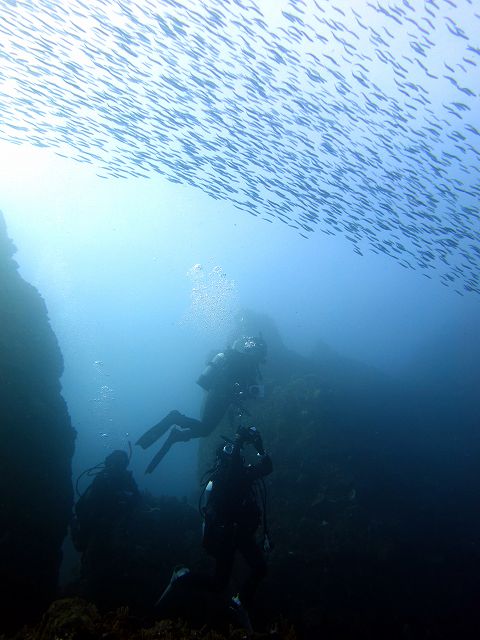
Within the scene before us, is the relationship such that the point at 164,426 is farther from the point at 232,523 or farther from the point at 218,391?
the point at 232,523

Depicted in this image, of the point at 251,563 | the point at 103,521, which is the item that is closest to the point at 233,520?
the point at 251,563

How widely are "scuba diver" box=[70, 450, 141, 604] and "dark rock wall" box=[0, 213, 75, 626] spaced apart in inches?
20.0

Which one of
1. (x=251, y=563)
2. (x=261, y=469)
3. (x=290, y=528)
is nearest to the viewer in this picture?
(x=251, y=563)

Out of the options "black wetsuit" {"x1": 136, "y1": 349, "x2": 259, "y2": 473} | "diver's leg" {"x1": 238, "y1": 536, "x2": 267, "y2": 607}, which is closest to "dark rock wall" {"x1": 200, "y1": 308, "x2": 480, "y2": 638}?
"diver's leg" {"x1": 238, "y1": 536, "x2": 267, "y2": 607}

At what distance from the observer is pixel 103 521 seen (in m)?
6.74

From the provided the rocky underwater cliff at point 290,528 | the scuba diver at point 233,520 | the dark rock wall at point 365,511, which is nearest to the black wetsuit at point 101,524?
the rocky underwater cliff at point 290,528

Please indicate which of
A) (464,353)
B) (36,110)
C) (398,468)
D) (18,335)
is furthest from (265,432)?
(464,353)

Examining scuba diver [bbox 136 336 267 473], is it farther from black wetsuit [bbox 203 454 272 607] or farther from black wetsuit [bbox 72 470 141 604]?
black wetsuit [bbox 203 454 272 607]

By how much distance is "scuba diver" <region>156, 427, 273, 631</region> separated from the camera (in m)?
4.91

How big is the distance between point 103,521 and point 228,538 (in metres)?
3.04

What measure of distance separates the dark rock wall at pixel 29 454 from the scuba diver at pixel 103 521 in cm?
51

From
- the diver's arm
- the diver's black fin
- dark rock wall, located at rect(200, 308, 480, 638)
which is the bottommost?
dark rock wall, located at rect(200, 308, 480, 638)

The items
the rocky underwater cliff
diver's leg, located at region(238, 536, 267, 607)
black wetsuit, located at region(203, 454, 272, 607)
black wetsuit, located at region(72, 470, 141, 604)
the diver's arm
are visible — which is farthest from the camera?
black wetsuit, located at region(72, 470, 141, 604)

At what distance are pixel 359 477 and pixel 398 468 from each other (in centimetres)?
234
